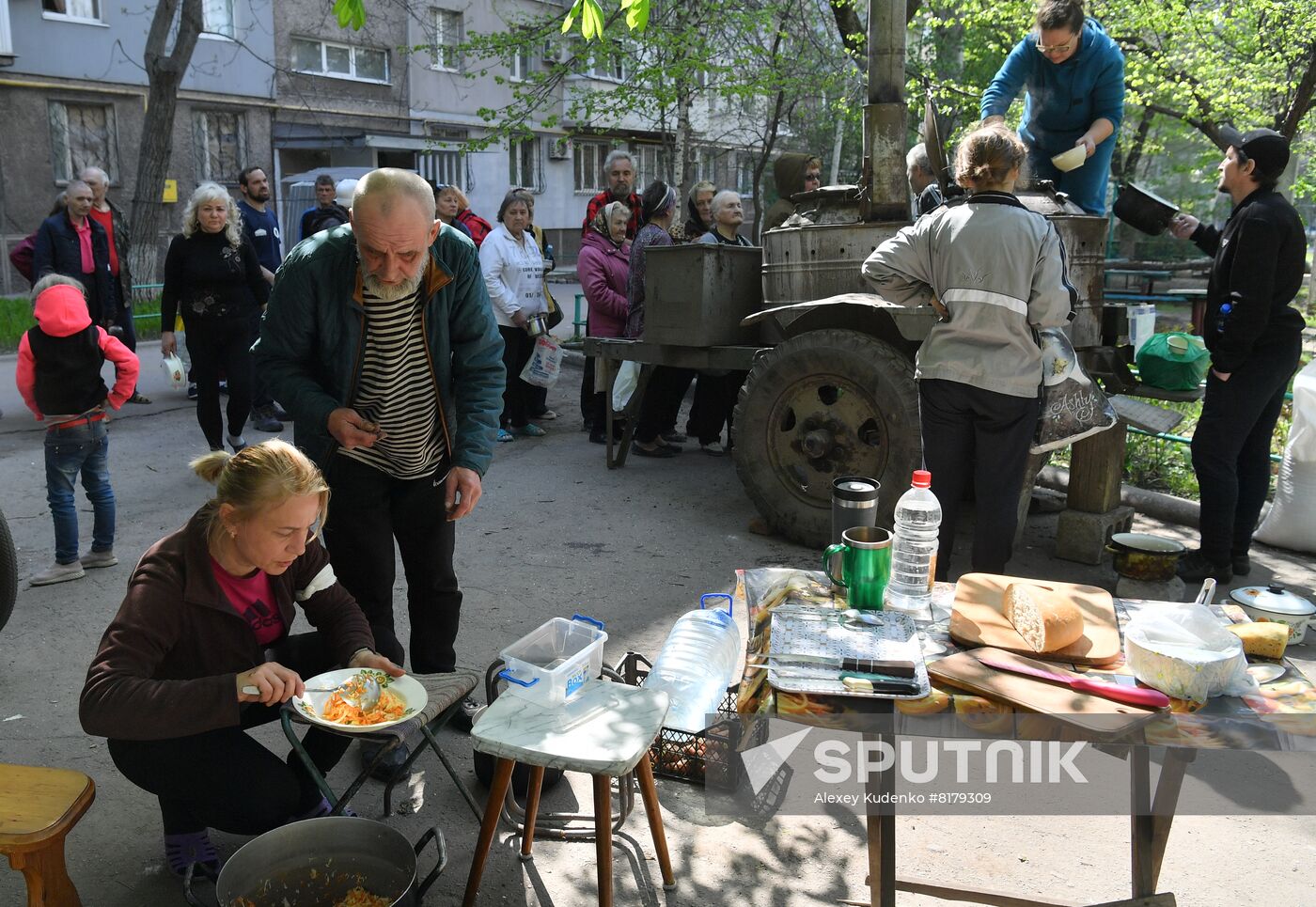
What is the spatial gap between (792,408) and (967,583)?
2.91m

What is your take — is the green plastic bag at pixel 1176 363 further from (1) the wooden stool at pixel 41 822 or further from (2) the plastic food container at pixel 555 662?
(1) the wooden stool at pixel 41 822

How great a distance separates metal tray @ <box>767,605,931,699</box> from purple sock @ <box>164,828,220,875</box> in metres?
1.64

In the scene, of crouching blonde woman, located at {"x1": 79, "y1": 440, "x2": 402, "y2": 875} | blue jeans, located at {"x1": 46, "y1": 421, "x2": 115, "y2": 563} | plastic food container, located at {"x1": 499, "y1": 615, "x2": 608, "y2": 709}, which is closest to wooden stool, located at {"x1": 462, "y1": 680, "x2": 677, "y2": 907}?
plastic food container, located at {"x1": 499, "y1": 615, "x2": 608, "y2": 709}

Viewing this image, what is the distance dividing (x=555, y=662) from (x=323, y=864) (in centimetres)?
73

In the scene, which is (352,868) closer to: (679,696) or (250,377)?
(679,696)

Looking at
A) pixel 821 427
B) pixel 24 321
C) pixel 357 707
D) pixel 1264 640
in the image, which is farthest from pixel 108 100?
pixel 1264 640

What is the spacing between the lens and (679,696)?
11.3 feet

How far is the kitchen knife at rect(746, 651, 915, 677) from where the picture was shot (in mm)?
2289

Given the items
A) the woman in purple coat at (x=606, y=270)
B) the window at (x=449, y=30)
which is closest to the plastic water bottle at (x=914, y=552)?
the woman in purple coat at (x=606, y=270)

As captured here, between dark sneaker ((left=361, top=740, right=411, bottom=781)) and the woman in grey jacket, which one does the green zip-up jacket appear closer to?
dark sneaker ((left=361, top=740, right=411, bottom=781))

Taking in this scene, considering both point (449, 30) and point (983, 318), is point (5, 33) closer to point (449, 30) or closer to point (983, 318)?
point (449, 30)

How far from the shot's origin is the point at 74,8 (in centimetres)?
1989

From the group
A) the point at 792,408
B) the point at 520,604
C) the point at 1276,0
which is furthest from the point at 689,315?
the point at 1276,0

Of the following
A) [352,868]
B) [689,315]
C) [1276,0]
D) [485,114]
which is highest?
[1276,0]
